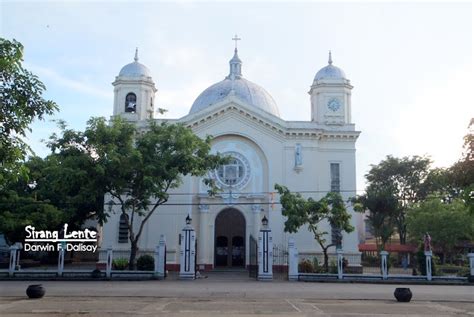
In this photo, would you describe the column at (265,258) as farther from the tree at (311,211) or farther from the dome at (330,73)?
the dome at (330,73)

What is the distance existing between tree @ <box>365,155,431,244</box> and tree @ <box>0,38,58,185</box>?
140 ft

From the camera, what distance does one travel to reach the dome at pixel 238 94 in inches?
1552

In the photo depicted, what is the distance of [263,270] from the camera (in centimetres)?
2631

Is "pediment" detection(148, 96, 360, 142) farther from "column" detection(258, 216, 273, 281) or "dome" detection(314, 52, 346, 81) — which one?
"column" detection(258, 216, 273, 281)

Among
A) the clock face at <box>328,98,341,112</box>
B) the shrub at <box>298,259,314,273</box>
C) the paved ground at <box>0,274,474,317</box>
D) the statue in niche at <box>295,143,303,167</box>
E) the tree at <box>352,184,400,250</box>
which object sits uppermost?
the clock face at <box>328,98,341,112</box>

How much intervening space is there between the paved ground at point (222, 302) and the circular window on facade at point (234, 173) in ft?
43.0

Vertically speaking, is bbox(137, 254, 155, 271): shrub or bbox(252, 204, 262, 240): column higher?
bbox(252, 204, 262, 240): column

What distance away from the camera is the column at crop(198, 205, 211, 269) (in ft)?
109

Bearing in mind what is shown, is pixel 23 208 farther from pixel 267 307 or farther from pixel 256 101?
pixel 267 307

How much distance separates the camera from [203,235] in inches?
1329

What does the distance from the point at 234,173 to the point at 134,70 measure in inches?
420

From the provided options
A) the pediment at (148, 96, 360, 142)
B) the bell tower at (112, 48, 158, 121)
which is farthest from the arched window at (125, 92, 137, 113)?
the pediment at (148, 96, 360, 142)

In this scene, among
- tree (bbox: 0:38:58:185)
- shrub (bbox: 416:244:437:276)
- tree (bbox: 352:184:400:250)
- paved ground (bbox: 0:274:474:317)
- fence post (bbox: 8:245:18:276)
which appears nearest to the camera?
tree (bbox: 0:38:58:185)

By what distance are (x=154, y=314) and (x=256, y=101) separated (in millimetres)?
27722
